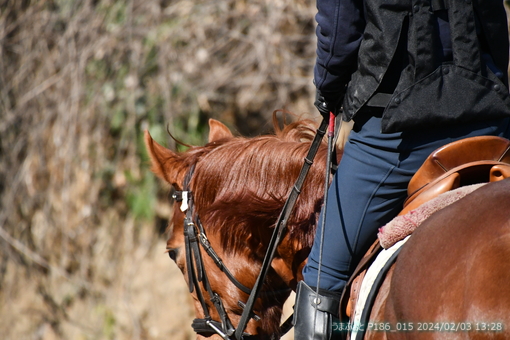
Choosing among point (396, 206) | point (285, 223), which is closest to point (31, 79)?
point (285, 223)

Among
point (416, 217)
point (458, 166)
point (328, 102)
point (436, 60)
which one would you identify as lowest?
point (416, 217)

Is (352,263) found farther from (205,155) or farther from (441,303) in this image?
(205,155)

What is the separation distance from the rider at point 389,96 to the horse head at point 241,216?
344 millimetres

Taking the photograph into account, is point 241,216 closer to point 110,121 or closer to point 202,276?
point 202,276

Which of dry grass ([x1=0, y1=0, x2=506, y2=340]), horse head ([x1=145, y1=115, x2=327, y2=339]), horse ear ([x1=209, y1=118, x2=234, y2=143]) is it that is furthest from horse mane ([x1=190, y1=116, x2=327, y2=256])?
dry grass ([x1=0, y1=0, x2=506, y2=340])

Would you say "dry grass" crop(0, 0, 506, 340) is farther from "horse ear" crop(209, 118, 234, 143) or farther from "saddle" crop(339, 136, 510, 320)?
"saddle" crop(339, 136, 510, 320)

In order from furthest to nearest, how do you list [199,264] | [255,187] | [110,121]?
[110,121], [199,264], [255,187]

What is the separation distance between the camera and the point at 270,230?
211 cm

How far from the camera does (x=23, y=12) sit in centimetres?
559

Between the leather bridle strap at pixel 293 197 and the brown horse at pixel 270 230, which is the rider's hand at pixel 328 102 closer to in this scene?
the leather bridle strap at pixel 293 197

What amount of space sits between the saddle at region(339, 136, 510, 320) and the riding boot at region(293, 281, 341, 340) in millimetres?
417

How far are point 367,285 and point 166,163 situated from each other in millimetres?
1171

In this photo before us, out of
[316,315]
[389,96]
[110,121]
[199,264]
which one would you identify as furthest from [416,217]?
[110,121]

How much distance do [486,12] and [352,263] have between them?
2.91ft
